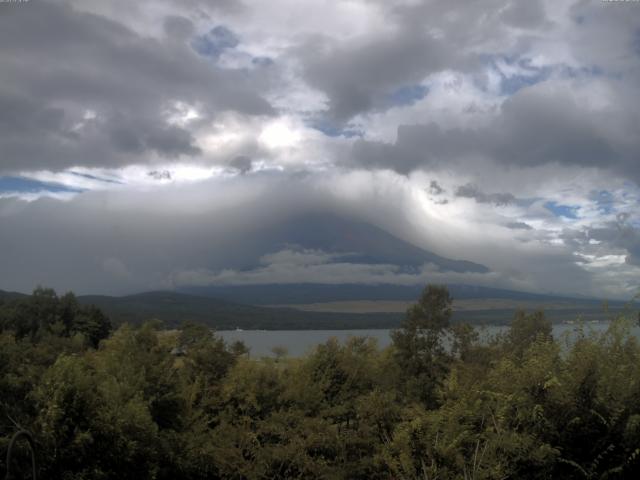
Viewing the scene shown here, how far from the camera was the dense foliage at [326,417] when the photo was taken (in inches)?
361

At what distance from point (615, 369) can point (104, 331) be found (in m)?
58.5

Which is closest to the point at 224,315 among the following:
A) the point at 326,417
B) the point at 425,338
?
the point at 425,338

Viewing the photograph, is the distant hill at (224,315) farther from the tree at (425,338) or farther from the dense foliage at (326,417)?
the dense foliage at (326,417)

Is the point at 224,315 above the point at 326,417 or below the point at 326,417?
below

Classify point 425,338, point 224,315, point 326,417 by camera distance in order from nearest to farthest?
point 326,417
point 425,338
point 224,315

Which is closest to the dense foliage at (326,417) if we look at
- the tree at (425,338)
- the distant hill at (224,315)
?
the tree at (425,338)

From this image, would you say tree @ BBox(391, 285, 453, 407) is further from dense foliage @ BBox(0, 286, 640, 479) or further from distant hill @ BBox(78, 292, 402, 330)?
distant hill @ BBox(78, 292, 402, 330)

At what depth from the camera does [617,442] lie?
9.09m

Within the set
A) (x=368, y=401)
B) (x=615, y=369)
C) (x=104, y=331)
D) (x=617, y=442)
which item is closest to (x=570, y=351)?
(x=615, y=369)

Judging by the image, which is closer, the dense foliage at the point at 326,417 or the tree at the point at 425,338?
the dense foliage at the point at 326,417

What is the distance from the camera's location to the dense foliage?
30.1 feet

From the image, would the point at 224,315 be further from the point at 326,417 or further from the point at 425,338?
the point at 326,417

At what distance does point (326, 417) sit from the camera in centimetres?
1978

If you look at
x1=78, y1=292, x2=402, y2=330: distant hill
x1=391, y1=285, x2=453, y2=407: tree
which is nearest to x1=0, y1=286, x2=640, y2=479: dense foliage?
x1=391, y1=285, x2=453, y2=407: tree
